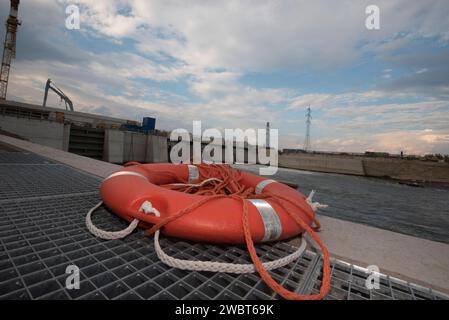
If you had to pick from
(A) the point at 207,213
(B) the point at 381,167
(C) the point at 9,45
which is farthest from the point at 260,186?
(C) the point at 9,45

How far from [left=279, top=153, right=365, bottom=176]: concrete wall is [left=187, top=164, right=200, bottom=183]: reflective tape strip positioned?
3365 cm

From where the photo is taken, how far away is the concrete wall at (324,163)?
30516 millimetres

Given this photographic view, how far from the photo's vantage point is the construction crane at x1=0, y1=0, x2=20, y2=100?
1088 inches

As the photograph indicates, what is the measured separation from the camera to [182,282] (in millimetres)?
863

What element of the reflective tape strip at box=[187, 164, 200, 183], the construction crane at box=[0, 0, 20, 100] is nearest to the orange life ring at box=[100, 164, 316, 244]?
the reflective tape strip at box=[187, 164, 200, 183]

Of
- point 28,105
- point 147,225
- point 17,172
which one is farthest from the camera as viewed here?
point 28,105

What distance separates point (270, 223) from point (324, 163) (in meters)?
35.8

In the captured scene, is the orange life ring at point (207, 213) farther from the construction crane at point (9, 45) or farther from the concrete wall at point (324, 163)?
the construction crane at point (9, 45)

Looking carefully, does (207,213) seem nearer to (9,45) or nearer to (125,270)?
(125,270)

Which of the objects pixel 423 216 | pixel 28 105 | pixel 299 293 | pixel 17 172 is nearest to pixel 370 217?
pixel 423 216

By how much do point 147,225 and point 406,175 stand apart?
1357 inches

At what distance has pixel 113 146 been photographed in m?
17.4

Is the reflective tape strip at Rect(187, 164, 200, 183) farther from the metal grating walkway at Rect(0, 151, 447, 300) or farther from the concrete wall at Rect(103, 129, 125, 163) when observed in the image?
the concrete wall at Rect(103, 129, 125, 163)
